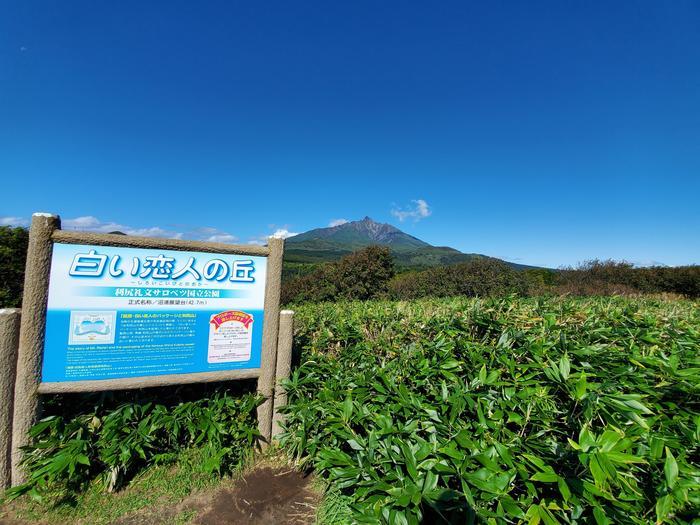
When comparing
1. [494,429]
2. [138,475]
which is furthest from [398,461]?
[138,475]

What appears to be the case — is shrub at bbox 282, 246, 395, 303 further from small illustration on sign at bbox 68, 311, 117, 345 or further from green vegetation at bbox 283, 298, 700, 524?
small illustration on sign at bbox 68, 311, 117, 345

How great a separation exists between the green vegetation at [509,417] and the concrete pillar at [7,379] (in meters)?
2.02

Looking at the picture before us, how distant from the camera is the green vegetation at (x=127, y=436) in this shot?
2.36 m

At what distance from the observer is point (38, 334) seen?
7.86ft

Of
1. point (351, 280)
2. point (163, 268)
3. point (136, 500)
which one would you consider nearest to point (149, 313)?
point (163, 268)

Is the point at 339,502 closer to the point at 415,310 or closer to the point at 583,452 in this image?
the point at 583,452

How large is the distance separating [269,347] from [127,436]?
1237 millimetres

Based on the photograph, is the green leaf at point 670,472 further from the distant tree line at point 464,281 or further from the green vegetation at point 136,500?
the distant tree line at point 464,281

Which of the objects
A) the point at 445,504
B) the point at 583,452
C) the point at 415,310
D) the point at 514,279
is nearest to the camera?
the point at 583,452

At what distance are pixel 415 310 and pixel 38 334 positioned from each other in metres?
3.42

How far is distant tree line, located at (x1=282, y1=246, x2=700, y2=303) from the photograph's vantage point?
11477 millimetres

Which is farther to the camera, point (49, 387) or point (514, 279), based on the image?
point (514, 279)

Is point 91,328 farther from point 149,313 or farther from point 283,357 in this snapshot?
point 283,357

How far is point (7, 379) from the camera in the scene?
2.34 metres
